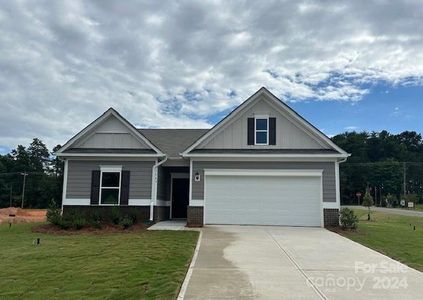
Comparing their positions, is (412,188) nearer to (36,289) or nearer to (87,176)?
(87,176)

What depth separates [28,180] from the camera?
209 feet

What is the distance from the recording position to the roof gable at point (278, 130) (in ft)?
58.0

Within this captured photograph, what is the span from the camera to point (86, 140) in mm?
18469

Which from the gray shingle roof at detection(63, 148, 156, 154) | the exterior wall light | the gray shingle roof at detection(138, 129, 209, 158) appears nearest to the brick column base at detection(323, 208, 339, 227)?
the exterior wall light

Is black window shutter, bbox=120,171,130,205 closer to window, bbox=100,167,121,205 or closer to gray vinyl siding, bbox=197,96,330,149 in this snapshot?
window, bbox=100,167,121,205

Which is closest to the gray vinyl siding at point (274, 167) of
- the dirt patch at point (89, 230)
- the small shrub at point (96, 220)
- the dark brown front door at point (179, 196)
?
the dirt patch at point (89, 230)

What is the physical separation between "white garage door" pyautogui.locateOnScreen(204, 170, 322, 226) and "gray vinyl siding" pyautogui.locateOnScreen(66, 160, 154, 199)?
2.71 m

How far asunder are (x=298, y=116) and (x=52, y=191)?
4853 cm

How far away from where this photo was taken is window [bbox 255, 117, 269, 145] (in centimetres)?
1794

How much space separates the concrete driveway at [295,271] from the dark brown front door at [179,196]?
8.26m

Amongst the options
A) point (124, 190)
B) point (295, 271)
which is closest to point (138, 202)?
point (124, 190)

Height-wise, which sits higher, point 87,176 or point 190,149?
point 190,149

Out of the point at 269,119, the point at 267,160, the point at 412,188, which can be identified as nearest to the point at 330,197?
the point at 267,160

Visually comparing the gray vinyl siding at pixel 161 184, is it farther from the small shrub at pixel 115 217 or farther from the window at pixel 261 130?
the window at pixel 261 130
